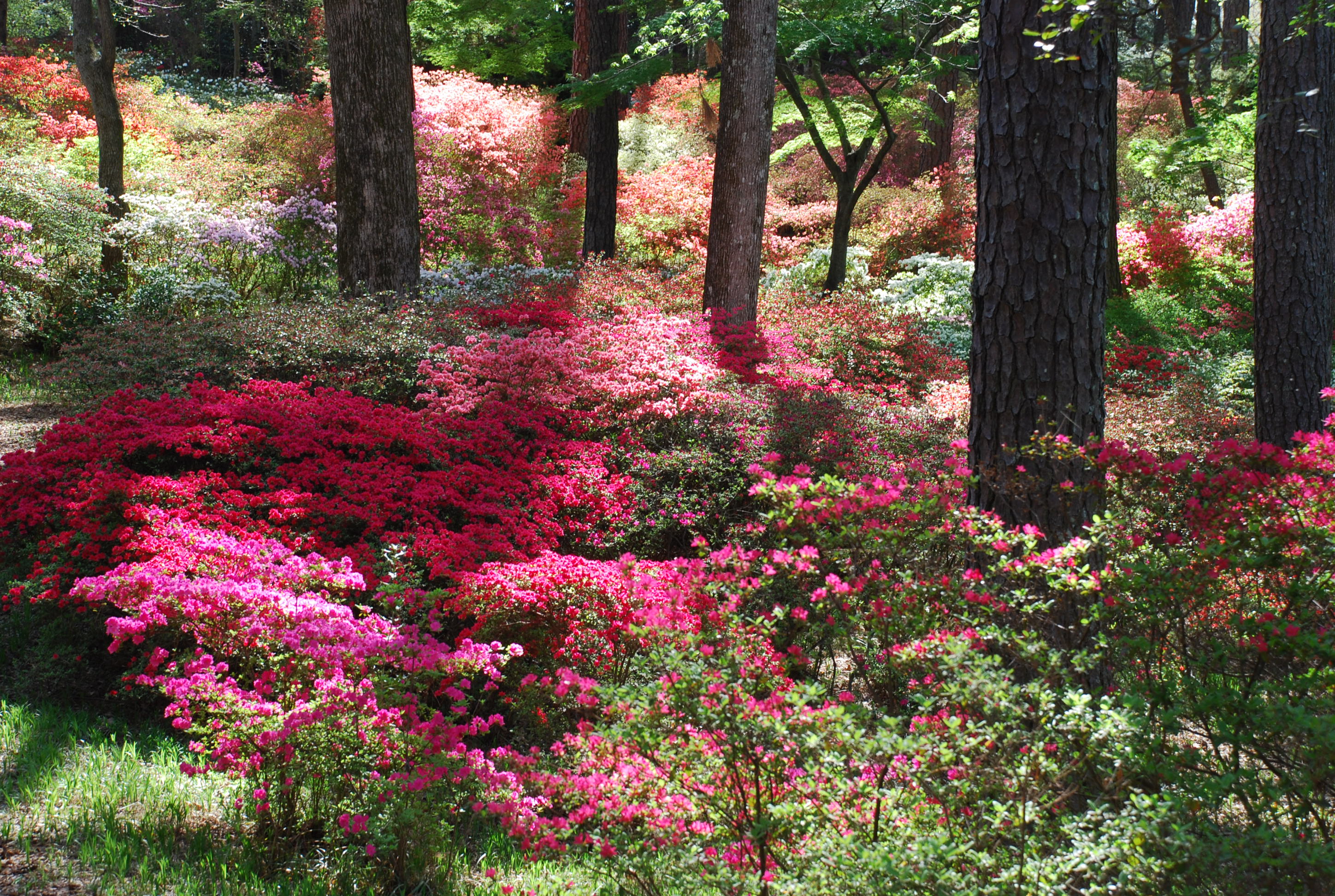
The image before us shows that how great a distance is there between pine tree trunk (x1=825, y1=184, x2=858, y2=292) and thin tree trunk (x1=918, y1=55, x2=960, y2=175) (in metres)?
5.54

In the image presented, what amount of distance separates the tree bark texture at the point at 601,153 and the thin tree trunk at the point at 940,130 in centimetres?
717

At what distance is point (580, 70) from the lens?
14109 mm

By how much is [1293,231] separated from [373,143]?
6.82m

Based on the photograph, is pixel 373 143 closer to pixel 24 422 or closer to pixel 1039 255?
pixel 24 422

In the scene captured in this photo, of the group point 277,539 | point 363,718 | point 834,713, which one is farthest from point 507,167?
point 834,713

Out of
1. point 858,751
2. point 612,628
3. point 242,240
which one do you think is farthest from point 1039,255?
point 242,240

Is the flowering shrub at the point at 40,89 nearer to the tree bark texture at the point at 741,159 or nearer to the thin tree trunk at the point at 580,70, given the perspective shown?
the thin tree trunk at the point at 580,70

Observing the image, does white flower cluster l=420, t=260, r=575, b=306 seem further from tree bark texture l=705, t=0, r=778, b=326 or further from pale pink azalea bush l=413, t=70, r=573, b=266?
tree bark texture l=705, t=0, r=778, b=326

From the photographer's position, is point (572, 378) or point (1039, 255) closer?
point (1039, 255)

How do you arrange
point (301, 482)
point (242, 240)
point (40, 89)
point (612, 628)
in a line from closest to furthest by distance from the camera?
point (612, 628) → point (301, 482) → point (242, 240) → point (40, 89)

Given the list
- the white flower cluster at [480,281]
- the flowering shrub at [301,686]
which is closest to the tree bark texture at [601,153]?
the white flower cluster at [480,281]

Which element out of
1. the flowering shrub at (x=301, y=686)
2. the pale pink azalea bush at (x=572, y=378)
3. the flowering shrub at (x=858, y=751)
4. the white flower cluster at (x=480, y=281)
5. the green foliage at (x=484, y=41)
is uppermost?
Answer: the green foliage at (x=484, y=41)

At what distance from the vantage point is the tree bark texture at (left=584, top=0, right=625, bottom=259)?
1147 centimetres

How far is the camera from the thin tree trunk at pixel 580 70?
1398cm
